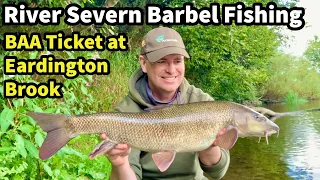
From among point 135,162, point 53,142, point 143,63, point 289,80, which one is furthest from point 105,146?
point 289,80

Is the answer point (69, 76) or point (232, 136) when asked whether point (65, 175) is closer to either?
point (69, 76)

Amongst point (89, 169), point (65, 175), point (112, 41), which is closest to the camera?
point (65, 175)

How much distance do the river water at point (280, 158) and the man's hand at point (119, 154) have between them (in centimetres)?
→ 621

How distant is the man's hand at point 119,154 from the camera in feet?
7.85

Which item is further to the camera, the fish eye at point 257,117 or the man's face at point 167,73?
the man's face at point 167,73

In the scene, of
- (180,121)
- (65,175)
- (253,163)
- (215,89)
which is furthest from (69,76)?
(215,89)

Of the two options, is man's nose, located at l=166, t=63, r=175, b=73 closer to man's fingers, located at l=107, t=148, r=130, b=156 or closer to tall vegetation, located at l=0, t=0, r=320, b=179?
man's fingers, located at l=107, t=148, r=130, b=156

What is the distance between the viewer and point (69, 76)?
16.7 feet

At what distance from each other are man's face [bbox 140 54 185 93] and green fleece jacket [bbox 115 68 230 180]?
0.46 feet

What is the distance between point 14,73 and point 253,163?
23.4ft

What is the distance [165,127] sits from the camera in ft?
8.00

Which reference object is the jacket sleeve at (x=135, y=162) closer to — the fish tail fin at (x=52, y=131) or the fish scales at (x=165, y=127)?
the fish scales at (x=165, y=127)

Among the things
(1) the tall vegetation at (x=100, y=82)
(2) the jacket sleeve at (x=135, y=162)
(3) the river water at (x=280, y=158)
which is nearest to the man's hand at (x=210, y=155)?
(2) the jacket sleeve at (x=135, y=162)

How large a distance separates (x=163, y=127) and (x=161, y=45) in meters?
0.55
